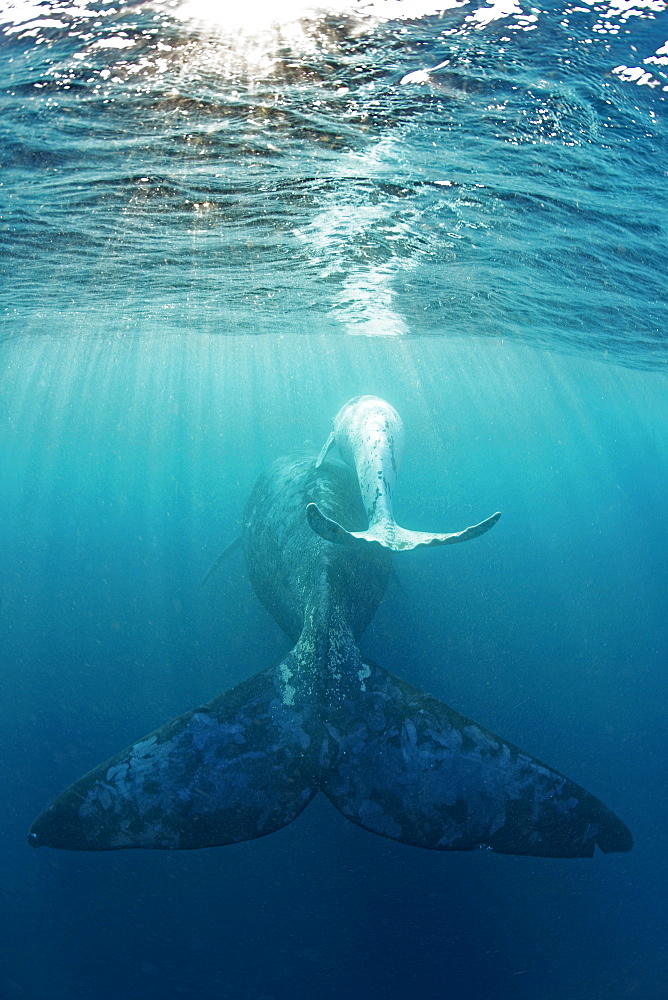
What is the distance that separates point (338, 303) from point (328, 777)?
61.1 feet

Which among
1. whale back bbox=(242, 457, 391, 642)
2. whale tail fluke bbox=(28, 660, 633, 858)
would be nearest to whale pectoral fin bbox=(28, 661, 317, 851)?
whale tail fluke bbox=(28, 660, 633, 858)

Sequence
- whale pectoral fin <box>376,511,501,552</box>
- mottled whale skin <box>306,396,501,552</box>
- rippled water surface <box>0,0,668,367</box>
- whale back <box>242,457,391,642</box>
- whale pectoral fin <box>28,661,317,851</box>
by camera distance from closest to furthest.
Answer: whale pectoral fin <box>28,661,317,851</box>
whale pectoral fin <box>376,511,501,552</box>
mottled whale skin <box>306,396,501,552</box>
rippled water surface <box>0,0,668,367</box>
whale back <box>242,457,391,642</box>

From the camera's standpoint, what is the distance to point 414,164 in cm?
859

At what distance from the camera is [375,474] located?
23.6ft

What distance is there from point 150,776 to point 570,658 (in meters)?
12.8

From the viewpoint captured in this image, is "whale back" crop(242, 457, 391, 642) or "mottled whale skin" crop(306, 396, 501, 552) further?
"whale back" crop(242, 457, 391, 642)

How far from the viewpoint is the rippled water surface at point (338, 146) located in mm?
5586

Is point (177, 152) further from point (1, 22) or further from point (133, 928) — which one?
point (133, 928)

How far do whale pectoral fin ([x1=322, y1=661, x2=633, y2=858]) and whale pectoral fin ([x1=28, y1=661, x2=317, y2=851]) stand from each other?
1.39ft

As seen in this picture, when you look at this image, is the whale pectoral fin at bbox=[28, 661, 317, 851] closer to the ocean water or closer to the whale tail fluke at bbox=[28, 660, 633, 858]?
the whale tail fluke at bbox=[28, 660, 633, 858]

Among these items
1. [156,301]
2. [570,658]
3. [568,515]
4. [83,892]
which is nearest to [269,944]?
[83,892]

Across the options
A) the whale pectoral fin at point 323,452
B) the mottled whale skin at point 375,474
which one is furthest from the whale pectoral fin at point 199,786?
the whale pectoral fin at point 323,452

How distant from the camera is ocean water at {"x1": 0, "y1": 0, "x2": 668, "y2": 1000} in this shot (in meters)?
5.96

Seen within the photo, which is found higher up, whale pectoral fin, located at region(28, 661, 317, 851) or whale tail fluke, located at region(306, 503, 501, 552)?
whale tail fluke, located at region(306, 503, 501, 552)
